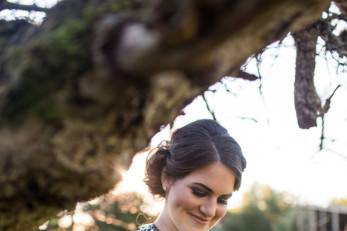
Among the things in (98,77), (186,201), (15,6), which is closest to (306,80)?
(186,201)

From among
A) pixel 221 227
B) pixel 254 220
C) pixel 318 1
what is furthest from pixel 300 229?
pixel 318 1

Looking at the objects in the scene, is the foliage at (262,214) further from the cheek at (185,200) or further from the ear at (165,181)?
the cheek at (185,200)

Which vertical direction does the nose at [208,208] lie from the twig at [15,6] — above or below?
above

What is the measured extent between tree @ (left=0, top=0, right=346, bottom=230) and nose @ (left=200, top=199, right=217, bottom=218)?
1.55m

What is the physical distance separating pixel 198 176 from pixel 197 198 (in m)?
0.10

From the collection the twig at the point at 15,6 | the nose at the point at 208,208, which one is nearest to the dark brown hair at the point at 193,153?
the nose at the point at 208,208

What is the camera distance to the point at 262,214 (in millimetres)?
24719

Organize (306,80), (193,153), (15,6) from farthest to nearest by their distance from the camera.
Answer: (193,153) → (306,80) → (15,6)

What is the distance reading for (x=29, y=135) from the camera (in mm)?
1095

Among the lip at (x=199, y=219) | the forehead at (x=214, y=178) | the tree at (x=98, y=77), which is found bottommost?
the tree at (x=98, y=77)

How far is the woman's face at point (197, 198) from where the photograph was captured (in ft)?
9.34

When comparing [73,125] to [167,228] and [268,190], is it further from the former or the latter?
[268,190]

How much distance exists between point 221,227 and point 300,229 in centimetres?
404

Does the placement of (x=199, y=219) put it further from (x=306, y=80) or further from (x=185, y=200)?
(x=306, y=80)
